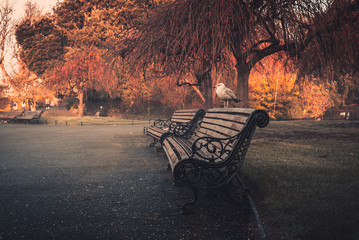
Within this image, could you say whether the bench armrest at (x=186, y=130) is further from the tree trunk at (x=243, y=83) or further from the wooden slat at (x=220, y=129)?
the tree trunk at (x=243, y=83)

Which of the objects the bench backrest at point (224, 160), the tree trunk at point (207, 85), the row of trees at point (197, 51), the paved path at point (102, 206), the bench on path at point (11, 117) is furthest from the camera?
the bench on path at point (11, 117)

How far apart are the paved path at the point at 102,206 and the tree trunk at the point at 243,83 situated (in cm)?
428

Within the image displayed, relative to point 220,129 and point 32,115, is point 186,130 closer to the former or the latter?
point 220,129

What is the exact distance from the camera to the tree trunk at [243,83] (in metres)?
9.45

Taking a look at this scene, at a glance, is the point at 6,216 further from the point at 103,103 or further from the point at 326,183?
the point at 103,103

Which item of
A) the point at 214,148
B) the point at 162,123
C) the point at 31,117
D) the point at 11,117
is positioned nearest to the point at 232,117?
the point at 214,148

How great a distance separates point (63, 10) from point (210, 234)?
35848 millimetres

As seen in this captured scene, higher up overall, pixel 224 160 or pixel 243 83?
pixel 243 83

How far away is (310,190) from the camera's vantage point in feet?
12.6

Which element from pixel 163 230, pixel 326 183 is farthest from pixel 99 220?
pixel 326 183

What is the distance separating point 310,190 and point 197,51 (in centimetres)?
495

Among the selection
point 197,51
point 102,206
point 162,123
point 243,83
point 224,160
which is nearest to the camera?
point 224,160

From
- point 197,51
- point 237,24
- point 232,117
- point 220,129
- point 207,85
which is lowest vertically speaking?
point 220,129

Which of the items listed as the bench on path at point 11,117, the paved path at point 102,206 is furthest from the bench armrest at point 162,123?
the bench on path at point 11,117
